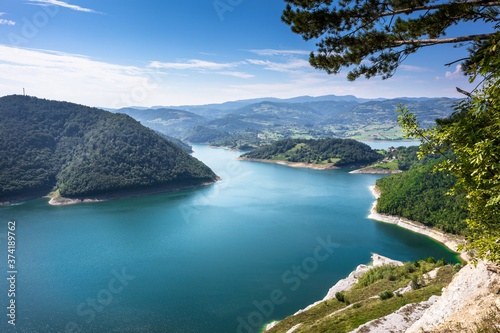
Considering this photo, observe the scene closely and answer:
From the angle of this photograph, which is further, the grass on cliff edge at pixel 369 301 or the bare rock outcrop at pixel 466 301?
the grass on cliff edge at pixel 369 301

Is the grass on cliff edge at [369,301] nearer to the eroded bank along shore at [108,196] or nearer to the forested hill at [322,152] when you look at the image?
the eroded bank along shore at [108,196]

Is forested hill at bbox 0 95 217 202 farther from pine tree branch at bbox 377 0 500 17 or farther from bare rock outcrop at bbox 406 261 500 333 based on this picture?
pine tree branch at bbox 377 0 500 17

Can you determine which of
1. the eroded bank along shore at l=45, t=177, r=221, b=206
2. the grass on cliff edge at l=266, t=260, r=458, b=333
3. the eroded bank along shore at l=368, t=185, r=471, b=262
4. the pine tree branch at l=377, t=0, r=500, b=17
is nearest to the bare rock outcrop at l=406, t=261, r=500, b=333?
the pine tree branch at l=377, t=0, r=500, b=17

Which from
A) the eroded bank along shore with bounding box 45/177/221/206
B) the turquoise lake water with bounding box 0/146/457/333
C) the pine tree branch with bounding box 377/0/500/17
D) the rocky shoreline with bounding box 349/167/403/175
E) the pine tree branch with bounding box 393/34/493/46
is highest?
the pine tree branch with bounding box 377/0/500/17

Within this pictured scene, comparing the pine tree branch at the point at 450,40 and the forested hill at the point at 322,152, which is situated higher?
the pine tree branch at the point at 450,40

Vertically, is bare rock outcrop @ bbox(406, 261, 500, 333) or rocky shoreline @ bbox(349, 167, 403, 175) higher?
bare rock outcrop @ bbox(406, 261, 500, 333)

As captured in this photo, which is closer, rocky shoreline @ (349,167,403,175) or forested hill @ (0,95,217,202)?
forested hill @ (0,95,217,202)

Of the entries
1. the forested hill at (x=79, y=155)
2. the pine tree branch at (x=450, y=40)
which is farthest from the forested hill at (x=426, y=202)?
the forested hill at (x=79, y=155)

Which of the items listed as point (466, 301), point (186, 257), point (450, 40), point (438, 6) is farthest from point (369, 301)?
point (186, 257)
